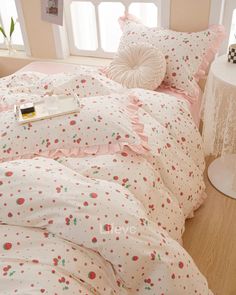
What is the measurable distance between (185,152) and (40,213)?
820 millimetres

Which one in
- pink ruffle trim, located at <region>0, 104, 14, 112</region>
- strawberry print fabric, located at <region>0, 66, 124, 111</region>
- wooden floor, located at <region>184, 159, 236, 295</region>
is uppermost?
strawberry print fabric, located at <region>0, 66, 124, 111</region>

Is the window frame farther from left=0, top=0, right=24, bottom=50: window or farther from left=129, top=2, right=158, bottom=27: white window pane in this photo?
left=0, top=0, right=24, bottom=50: window

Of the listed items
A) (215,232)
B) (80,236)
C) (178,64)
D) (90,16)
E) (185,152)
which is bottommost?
(215,232)

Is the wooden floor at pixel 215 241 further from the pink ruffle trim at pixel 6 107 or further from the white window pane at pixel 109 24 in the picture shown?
the white window pane at pixel 109 24

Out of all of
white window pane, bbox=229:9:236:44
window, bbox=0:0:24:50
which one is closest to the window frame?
white window pane, bbox=229:9:236:44

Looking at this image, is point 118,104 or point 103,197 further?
point 118,104

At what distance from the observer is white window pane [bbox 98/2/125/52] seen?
2311 millimetres

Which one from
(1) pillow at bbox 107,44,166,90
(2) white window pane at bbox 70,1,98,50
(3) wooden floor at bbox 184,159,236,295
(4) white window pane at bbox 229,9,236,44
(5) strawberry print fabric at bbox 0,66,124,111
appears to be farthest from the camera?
(2) white window pane at bbox 70,1,98,50

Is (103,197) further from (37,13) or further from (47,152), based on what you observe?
(37,13)

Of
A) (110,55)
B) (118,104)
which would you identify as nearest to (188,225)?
(118,104)

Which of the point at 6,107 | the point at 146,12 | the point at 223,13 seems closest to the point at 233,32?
the point at 223,13

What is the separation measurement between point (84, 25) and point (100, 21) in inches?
6.0

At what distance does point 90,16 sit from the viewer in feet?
7.89

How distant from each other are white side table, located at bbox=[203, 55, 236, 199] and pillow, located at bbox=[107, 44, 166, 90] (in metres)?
0.29
